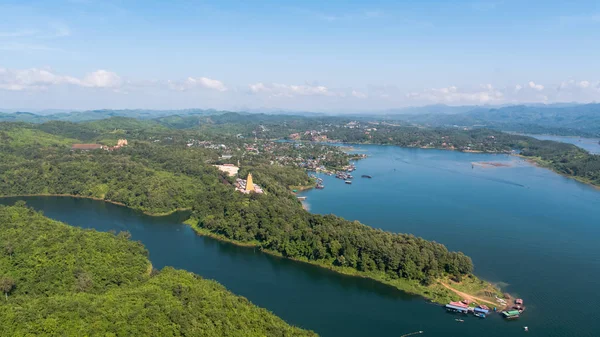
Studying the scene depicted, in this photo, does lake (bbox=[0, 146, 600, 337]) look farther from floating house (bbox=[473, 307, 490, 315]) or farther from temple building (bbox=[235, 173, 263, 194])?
temple building (bbox=[235, 173, 263, 194])

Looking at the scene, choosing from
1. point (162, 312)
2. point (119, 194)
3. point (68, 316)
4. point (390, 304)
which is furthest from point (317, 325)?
point (119, 194)

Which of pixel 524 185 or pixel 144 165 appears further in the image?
pixel 524 185

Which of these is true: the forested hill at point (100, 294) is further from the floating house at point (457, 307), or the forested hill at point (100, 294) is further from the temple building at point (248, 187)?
the temple building at point (248, 187)

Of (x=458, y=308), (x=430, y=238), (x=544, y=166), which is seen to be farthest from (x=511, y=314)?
(x=544, y=166)

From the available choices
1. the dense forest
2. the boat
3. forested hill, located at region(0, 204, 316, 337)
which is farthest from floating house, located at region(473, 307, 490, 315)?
forested hill, located at region(0, 204, 316, 337)

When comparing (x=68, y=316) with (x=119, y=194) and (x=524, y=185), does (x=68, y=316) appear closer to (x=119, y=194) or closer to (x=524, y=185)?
(x=119, y=194)

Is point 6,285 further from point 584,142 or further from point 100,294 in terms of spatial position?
point 584,142

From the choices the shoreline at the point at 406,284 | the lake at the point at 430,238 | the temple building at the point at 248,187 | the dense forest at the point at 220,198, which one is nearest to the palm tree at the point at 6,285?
the lake at the point at 430,238
